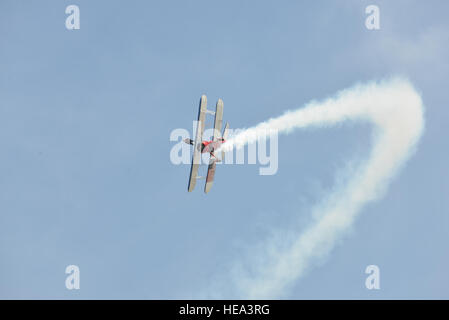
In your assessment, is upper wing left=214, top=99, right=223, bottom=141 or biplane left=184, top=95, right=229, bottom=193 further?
upper wing left=214, top=99, right=223, bottom=141

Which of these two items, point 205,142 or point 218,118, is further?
point 218,118

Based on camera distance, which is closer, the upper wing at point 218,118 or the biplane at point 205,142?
the biplane at point 205,142

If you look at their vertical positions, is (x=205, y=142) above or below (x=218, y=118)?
below

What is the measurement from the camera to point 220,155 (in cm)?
7581
